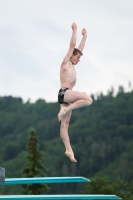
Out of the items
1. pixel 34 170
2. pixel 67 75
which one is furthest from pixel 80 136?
pixel 67 75

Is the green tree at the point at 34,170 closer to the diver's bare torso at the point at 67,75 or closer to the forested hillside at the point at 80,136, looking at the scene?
the diver's bare torso at the point at 67,75

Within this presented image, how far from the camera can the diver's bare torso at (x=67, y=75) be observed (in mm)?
11594

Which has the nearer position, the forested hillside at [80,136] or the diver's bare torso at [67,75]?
the diver's bare torso at [67,75]

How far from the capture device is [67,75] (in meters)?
11.6

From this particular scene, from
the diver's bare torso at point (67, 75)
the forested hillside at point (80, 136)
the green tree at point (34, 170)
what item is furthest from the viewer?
the forested hillside at point (80, 136)

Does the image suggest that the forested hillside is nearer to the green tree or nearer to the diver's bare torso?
the green tree

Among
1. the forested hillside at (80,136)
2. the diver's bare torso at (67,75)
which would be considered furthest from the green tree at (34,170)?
the forested hillside at (80,136)

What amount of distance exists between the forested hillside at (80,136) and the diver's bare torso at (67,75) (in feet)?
226

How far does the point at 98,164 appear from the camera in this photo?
291 ft

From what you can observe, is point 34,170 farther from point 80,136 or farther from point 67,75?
point 80,136

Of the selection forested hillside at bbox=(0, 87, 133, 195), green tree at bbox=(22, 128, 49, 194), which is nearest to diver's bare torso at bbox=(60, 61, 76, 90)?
green tree at bbox=(22, 128, 49, 194)

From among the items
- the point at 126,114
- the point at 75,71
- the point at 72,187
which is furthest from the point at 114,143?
the point at 75,71

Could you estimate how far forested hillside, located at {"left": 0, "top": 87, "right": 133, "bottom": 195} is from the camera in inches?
3430

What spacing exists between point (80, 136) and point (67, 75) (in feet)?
287
